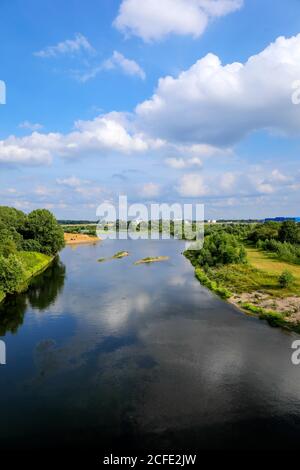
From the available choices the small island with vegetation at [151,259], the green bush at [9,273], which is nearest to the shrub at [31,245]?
the small island with vegetation at [151,259]

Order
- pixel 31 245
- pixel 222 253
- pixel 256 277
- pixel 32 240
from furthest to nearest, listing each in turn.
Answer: pixel 32 240 → pixel 31 245 → pixel 222 253 → pixel 256 277

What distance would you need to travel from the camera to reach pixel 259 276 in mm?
42562

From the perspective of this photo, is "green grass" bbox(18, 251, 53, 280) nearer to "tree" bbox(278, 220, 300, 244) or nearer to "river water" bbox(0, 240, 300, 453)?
"river water" bbox(0, 240, 300, 453)

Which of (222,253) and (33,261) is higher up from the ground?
(222,253)

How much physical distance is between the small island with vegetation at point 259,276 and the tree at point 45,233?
25961 millimetres

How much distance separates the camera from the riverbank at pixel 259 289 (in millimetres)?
28398

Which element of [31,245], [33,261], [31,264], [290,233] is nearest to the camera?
[31,264]

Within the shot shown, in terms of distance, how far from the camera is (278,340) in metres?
23.7

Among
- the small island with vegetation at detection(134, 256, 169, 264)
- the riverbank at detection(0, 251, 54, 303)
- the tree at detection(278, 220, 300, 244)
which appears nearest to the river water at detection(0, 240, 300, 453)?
the riverbank at detection(0, 251, 54, 303)

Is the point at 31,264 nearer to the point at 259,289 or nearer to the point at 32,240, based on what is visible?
the point at 32,240

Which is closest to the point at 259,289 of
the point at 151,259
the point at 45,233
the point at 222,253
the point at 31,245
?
the point at 222,253

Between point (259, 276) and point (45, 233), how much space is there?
40.3 meters

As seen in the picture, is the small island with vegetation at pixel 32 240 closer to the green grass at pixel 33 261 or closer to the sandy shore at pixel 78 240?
the green grass at pixel 33 261

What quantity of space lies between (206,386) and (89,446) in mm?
6703
